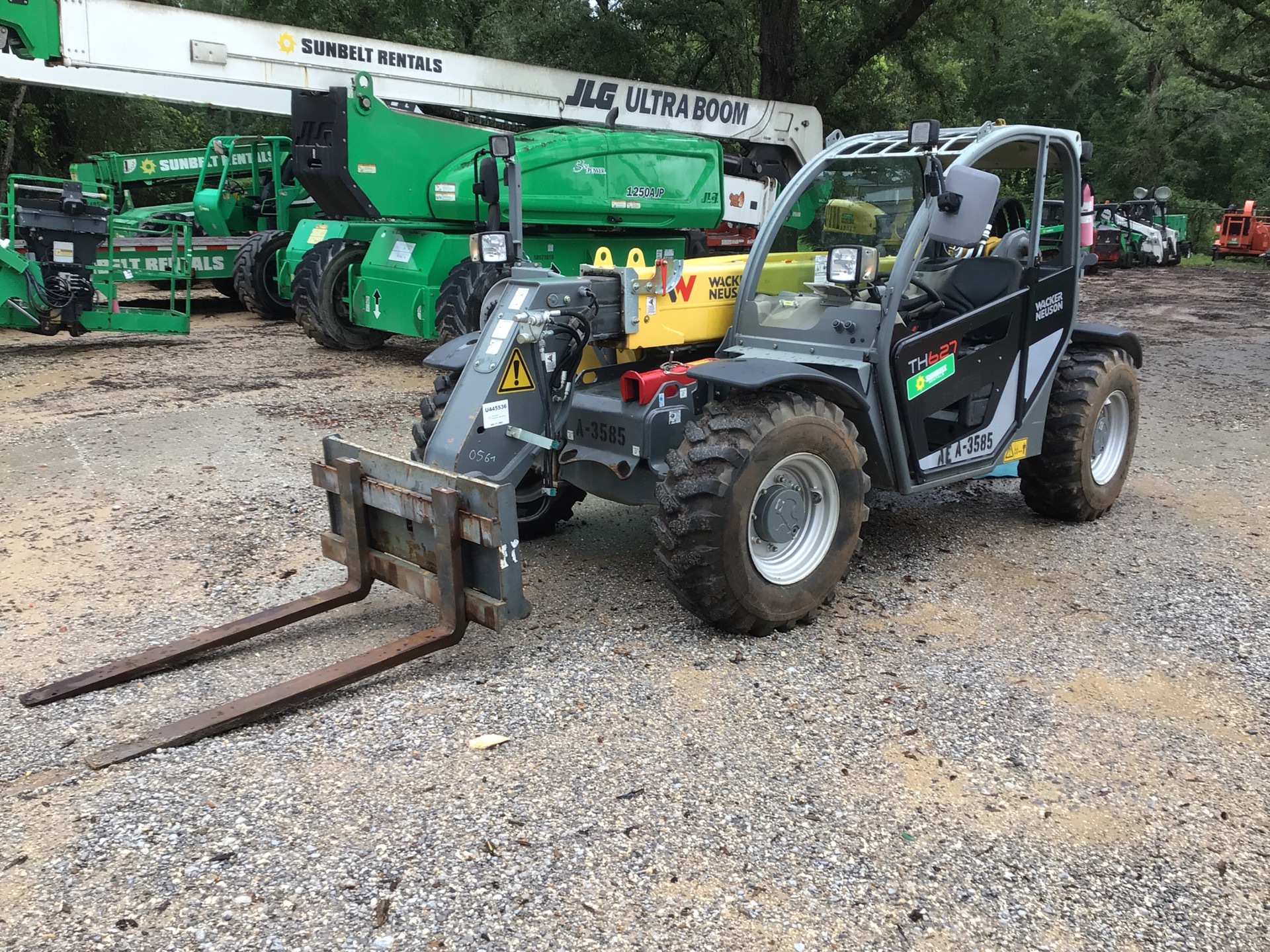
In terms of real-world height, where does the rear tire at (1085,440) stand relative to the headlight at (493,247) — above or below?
below

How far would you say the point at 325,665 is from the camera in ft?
13.7

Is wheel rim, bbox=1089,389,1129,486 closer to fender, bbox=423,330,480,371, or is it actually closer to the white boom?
fender, bbox=423,330,480,371

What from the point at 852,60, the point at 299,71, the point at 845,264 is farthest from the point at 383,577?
the point at 852,60

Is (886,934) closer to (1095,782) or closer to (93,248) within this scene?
(1095,782)

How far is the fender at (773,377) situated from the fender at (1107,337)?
7.01ft

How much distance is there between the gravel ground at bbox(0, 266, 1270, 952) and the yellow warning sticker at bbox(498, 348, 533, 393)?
100 centimetres

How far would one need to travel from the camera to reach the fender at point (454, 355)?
5.02m

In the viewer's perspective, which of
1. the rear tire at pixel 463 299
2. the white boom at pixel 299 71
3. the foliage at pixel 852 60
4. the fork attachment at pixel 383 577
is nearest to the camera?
the fork attachment at pixel 383 577

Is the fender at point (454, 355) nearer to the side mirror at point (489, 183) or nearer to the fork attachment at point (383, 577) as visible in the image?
the fork attachment at point (383, 577)

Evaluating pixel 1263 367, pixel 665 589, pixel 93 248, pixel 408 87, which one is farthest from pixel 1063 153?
pixel 93 248

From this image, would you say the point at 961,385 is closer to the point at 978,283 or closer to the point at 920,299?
the point at 920,299

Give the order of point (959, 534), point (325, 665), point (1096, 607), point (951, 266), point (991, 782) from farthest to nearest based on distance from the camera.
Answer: point (959, 534) < point (951, 266) < point (1096, 607) < point (325, 665) < point (991, 782)

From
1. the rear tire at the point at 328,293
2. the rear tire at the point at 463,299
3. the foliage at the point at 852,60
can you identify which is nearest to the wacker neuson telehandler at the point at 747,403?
the rear tire at the point at 463,299

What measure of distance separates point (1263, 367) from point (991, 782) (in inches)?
390
